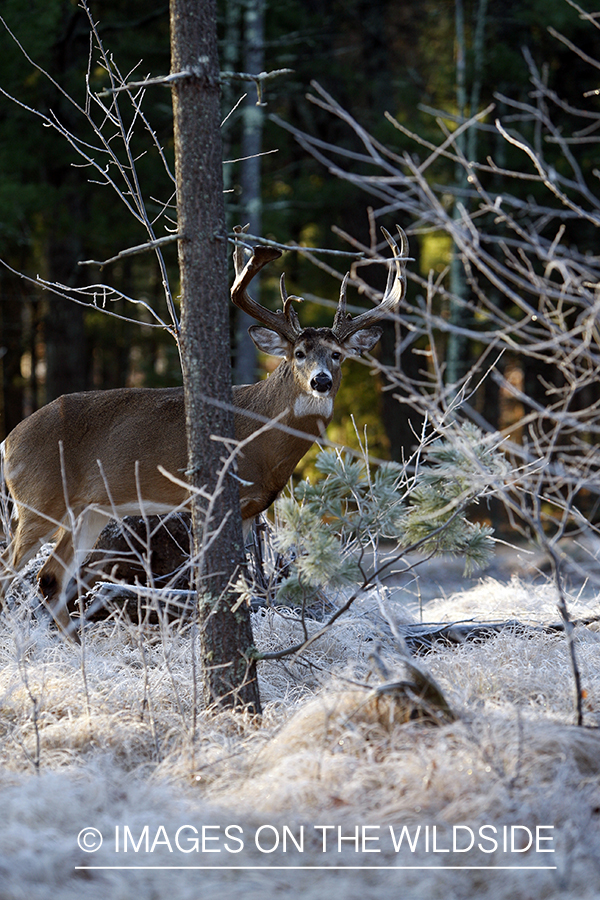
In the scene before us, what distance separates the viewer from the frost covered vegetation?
2973mm

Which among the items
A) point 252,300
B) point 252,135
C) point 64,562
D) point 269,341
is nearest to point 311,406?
point 269,341

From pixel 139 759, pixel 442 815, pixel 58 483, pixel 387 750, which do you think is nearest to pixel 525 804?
pixel 442 815

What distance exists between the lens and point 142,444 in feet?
19.9

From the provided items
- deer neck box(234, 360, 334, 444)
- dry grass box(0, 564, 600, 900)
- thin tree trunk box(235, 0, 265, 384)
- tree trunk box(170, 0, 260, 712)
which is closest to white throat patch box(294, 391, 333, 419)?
deer neck box(234, 360, 334, 444)

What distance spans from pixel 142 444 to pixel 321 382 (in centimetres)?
136

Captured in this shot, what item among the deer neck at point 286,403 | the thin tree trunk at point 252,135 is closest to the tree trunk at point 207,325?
the deer neck at point 286,403

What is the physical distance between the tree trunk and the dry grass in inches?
11.8

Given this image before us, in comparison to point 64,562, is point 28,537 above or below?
above

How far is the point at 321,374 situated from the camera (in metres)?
5.62

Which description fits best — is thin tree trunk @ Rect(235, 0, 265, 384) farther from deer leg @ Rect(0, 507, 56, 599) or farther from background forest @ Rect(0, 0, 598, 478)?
deer leg @ Rect(0, 507, 56, 599)

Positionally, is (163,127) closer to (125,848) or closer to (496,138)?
(496,138)

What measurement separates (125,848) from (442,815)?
44.4 inches

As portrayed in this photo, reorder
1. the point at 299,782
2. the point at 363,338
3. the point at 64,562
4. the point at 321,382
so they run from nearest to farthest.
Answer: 1. the point at 299,782
2. the point at 321,382
3. the point at 363,338
4. the point at 64,562

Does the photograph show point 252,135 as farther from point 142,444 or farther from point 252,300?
point 142,444
